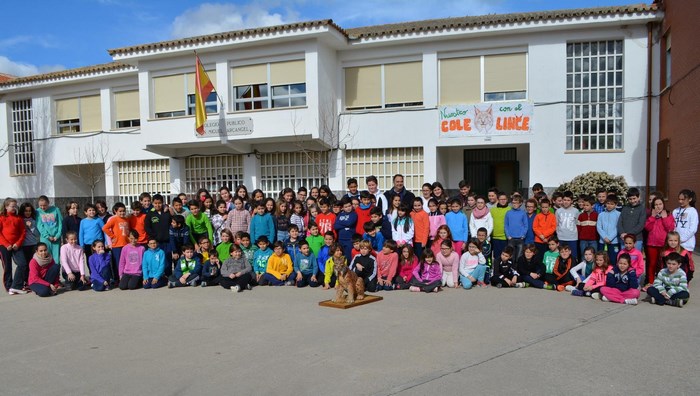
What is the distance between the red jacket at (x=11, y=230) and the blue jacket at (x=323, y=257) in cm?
527

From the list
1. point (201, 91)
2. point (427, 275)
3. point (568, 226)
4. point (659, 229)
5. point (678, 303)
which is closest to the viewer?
point (678, 303)

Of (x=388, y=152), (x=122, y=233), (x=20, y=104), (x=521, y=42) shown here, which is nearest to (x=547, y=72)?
(x=521, y=42)

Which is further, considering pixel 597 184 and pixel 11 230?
pixel 597 184

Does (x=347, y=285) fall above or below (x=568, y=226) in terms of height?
below

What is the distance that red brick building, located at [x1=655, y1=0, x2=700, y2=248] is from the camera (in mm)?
11930

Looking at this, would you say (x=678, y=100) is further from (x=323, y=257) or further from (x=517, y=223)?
(x=323, y=257)

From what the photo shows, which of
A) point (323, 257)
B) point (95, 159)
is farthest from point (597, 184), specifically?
point (95, 159)

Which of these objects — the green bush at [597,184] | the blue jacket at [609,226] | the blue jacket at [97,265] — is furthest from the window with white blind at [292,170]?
the blue jacket at [609,226]

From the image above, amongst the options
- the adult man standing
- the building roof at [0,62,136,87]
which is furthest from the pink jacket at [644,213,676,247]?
the building roof at [0,62,136,87]

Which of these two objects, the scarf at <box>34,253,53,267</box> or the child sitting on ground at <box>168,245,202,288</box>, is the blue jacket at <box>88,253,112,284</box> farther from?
the child sitting on ground at <box>168,245,202,288</box>

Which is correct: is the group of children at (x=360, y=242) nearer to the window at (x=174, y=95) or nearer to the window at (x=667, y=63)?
the window at (x=667, y=63)

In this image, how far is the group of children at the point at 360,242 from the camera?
8539mm

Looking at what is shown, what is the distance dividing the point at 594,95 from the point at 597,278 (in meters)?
8.71

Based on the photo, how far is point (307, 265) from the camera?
9.41 m
